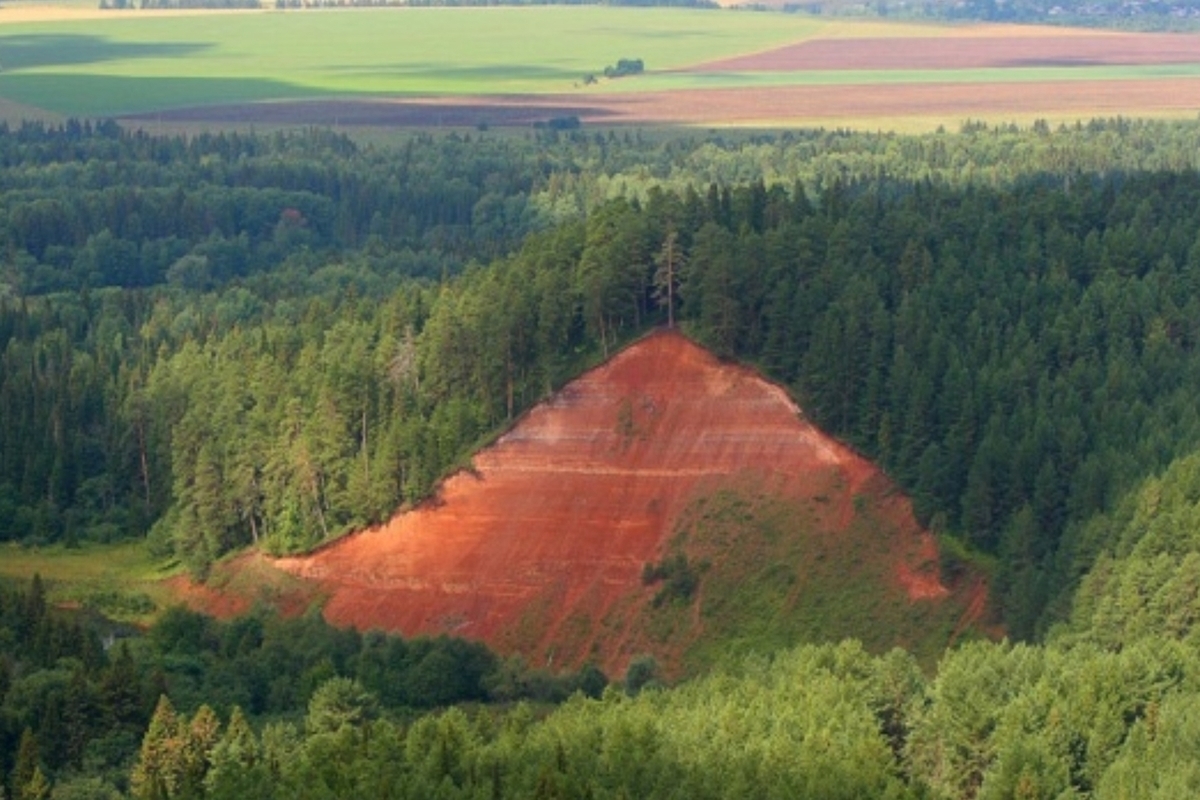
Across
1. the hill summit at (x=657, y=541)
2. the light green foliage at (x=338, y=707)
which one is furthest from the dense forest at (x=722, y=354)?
the hill summit at (x=657, y=541)

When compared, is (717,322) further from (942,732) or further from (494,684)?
(942,732)

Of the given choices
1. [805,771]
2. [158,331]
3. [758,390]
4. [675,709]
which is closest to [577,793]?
[805,771]

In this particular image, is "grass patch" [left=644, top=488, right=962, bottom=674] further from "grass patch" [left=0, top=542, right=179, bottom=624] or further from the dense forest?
"grass patch" [left=0, top=542, right=179, bottom=624]

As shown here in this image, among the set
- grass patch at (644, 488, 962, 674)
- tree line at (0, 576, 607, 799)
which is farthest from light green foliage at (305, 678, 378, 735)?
grass patch at (644, 488, 962, 674)

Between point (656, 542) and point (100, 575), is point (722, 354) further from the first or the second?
point (100, 575)

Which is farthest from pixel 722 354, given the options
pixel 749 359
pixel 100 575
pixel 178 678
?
pixel 178 678
